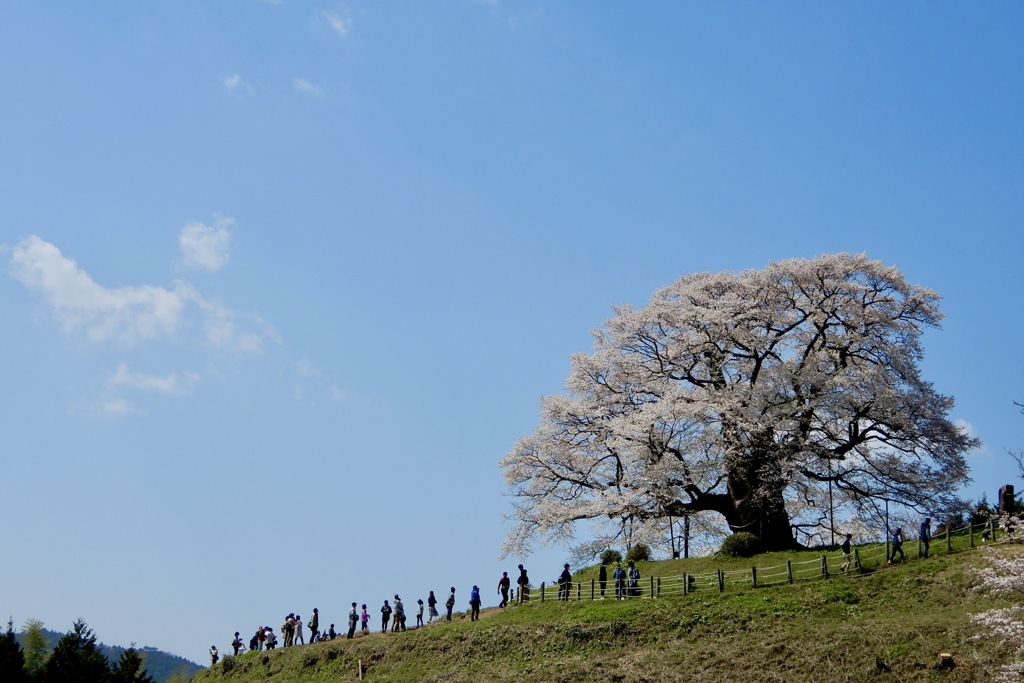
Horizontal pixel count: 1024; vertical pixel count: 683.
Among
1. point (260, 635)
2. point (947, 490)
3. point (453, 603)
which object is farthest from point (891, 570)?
point (260, 635)

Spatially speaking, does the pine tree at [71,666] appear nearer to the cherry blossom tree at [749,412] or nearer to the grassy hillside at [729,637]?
the grassy hillside at [729,637]

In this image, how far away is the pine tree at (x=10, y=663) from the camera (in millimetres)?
29500

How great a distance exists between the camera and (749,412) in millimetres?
42125

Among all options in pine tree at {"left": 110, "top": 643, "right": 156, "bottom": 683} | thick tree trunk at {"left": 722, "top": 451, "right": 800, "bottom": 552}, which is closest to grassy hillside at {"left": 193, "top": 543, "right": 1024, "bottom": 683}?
thick tree trunk at {"left": 722, "top": 451, "right": 800, "bottom": 552}

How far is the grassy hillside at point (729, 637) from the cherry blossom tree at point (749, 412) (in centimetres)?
436

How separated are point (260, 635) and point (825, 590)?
27.3m

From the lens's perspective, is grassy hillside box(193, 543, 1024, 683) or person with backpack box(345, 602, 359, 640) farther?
person with backpack box(345, 602, 359, 640)

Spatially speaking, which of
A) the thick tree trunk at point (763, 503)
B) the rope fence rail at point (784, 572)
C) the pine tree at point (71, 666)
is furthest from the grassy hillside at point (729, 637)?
the pine tree at point (71, 666)

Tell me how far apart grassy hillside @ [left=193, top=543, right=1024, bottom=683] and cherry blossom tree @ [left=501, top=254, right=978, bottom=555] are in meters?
4.36

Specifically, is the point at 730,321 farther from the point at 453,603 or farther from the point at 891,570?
the point at 453,603

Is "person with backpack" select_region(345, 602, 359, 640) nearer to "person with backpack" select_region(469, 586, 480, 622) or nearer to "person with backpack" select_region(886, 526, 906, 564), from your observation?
"person with backpack" select_region(469, 586, 480, 622)

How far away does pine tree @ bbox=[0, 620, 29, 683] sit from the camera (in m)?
29.5

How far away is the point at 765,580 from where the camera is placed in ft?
117

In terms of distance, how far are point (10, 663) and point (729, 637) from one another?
21.9 m
